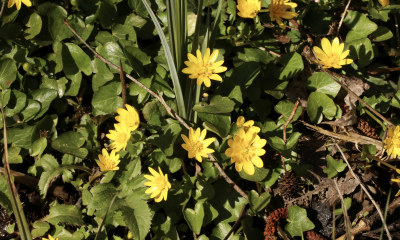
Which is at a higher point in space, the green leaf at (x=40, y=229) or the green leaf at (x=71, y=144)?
the green leaf at (x=71, y=144)

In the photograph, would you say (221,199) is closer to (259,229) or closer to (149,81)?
(259,229)

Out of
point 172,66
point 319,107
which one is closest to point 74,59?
point 172,66

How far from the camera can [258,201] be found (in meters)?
1.87

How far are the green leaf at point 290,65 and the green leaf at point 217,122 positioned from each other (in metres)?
0.58

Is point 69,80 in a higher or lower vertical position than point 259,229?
higher

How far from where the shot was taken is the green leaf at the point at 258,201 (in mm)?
1846

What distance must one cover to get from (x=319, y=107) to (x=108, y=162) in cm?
152

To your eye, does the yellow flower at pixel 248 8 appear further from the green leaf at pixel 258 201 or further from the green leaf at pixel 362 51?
the green leaf at pixel 258 201

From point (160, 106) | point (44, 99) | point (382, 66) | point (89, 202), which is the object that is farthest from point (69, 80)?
point (382, 66)

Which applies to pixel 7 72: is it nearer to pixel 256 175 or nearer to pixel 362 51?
pixel 256 175

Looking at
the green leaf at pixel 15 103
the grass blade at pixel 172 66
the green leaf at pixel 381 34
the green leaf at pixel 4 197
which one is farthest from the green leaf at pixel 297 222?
the green leaf at pixel 15 103

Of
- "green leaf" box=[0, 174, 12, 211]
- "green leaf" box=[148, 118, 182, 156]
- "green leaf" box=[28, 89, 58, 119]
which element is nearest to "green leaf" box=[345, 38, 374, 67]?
"green leaf" box=[148, 118, 182, 156]

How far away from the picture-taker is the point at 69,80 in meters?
2.29

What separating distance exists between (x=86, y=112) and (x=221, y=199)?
1238 mm
